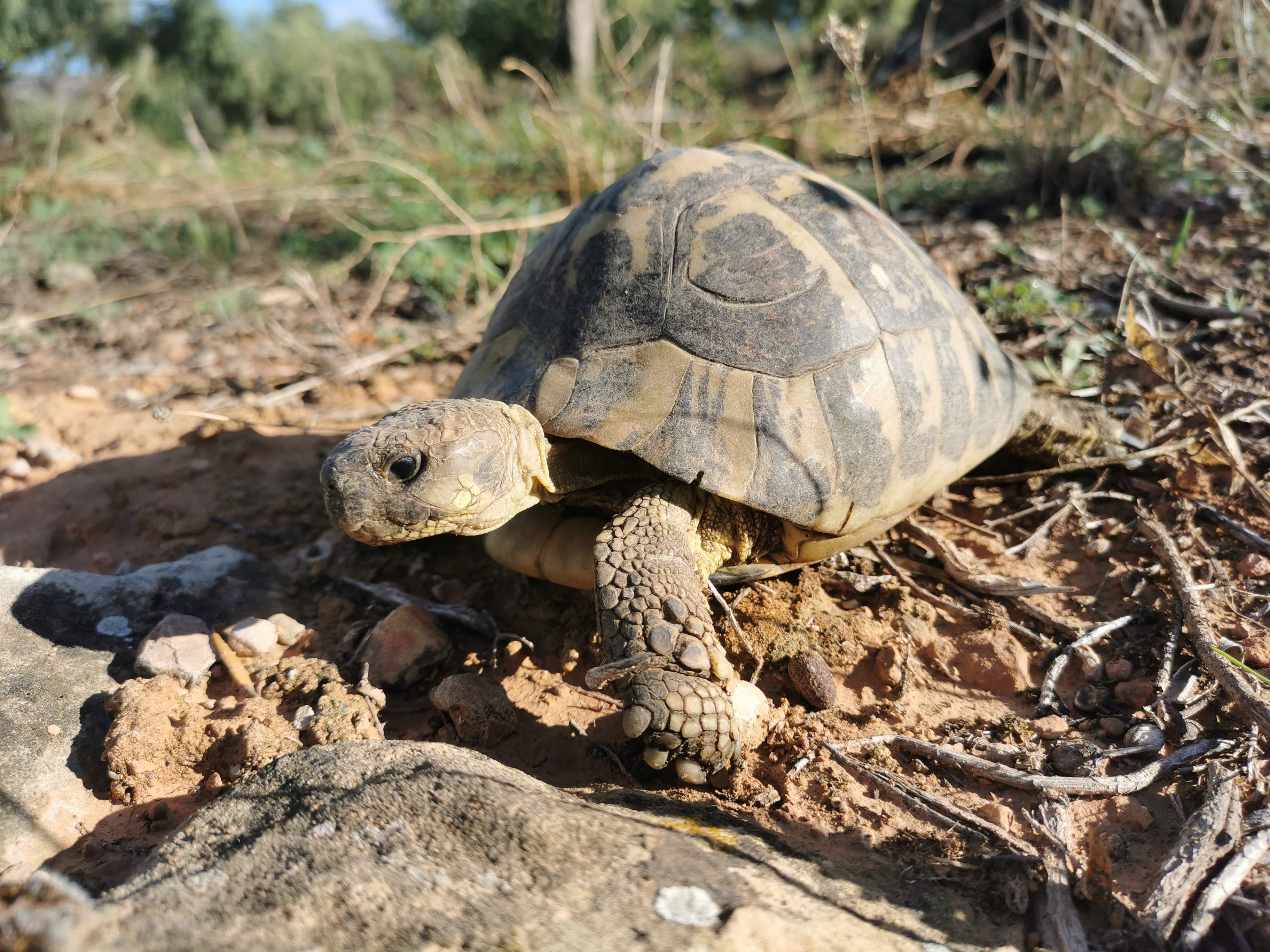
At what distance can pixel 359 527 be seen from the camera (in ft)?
6.91

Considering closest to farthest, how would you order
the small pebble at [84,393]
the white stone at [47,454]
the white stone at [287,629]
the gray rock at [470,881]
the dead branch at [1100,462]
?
the gray rock at [470,881] < the white stone at [287,629] < the dead branch at [1100,462] < the white stone at [47,454] < the small pebble at [84,393]

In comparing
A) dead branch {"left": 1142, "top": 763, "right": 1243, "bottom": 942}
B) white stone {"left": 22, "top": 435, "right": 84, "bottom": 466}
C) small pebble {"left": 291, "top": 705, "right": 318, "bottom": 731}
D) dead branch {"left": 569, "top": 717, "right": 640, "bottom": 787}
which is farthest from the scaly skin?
white stone {"left": 22, "top": 435, "right": 84, "bottom": 466}

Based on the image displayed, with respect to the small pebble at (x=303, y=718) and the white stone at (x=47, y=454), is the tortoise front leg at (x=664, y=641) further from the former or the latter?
the white stone at (x=47, y=454)

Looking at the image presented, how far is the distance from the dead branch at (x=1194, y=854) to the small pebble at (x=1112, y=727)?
10.0 inches

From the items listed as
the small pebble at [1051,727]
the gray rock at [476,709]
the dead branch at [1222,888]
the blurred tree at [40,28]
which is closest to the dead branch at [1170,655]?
the small pebble at [1051,727]

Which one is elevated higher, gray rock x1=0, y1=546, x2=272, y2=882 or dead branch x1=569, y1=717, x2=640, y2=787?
gray rock x1=0, y1=546, x2=272, y2=882

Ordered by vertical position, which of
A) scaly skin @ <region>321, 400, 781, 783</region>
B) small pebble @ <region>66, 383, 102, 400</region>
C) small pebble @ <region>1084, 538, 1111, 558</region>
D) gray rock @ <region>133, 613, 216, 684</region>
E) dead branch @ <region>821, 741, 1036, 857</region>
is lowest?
small pebble @ <region>1084, 538, 1111, 558</region>

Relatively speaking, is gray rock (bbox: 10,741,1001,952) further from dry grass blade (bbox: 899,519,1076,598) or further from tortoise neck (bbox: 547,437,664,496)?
dry grass blade (bbox: 899,519,1076,598)

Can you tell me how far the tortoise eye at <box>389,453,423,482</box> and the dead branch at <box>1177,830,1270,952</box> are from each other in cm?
183

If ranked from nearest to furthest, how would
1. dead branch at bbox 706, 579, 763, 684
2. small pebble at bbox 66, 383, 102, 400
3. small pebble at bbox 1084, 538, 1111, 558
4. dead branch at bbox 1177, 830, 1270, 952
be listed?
dead branch at bbox 1177, 830, 1270, 952
dead branch at bbox 706, 579, 763, 684
small pebble at bbox 1084, 538, 1111, 558
small pebble at bbox 66, 383, 102, 400

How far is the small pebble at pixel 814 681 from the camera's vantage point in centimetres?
216

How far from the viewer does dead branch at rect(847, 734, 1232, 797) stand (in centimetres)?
182

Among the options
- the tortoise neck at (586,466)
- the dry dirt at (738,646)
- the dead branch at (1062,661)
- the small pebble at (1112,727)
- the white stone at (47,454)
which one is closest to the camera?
the dry dirt at (738,646)

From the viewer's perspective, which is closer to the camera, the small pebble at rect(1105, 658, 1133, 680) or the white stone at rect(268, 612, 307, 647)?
the small pebble at rect(1105, 658, 1133, 680)
